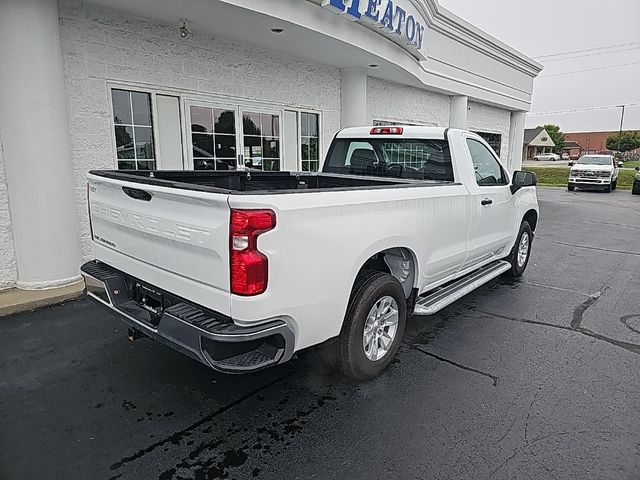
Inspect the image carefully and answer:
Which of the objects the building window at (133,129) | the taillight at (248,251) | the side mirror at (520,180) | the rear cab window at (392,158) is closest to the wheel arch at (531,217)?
the side mirror at (520,180)

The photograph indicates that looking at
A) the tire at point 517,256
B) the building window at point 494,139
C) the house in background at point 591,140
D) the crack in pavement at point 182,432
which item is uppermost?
the house in background at point 591,140

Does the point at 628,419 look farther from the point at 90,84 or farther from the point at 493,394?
the point at 90,84

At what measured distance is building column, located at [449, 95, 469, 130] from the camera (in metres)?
14.4

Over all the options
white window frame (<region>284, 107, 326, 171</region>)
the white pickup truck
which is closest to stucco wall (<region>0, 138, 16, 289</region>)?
the white pickup truck

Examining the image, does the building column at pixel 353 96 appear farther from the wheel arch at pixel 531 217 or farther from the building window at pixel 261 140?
the wheel arch at pixel 531 217

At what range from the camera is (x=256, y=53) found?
26.7 feet

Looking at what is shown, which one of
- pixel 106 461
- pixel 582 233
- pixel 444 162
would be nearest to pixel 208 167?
pixel 444 162

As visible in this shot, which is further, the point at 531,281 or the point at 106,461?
the point at 531,281

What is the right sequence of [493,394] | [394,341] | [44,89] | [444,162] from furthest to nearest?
[44,89]
[444,162]
[394,341]
[493,394]

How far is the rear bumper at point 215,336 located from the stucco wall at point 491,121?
1503 cm

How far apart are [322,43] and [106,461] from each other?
693 cm

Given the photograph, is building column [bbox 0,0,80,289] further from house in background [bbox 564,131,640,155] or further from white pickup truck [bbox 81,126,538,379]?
house in background [bbox 564,131,640,155]

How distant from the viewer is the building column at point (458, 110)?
14383 millimetres

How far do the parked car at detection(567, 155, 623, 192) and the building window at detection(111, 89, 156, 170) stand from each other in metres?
23.8
